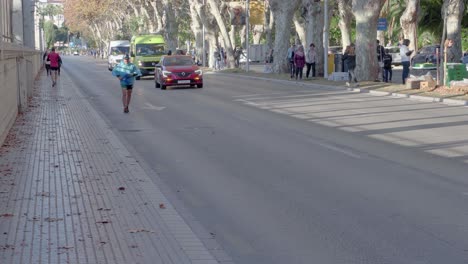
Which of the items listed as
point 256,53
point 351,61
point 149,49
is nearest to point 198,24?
point 149,49

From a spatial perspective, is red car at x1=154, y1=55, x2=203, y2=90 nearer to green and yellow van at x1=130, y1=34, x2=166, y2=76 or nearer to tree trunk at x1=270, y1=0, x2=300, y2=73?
tree trunk at x1=270, y1=0, x2=300, y2=73

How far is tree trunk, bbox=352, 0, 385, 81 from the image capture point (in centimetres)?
3288

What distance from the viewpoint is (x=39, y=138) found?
15.9m

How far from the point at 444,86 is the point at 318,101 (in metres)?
5.36

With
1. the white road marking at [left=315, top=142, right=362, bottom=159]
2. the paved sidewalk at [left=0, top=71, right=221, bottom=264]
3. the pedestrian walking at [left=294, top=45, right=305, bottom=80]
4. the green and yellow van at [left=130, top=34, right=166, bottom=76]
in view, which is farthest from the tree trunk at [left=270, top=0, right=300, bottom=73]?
the white road marking at [left=315, top=142, right=362, bottom=159]

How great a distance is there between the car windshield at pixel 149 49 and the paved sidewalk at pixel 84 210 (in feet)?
112

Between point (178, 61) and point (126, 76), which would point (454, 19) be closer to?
point (178, 61)

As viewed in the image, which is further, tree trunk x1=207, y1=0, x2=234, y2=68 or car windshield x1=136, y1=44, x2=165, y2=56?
tree trunk x1=207, y1=0, x2=234, y2=68

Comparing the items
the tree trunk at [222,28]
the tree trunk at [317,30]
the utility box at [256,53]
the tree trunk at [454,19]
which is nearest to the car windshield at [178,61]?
the tree trunk at [317,30]

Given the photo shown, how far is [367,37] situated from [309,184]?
23673 mm

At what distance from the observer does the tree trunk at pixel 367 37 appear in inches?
1294

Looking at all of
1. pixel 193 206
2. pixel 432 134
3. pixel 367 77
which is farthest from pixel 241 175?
pixel 367 77

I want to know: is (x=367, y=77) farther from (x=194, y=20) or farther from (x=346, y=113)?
(x=194, y=20)

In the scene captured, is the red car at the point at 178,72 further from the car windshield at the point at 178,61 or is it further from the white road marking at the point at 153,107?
the white road marking at the point at 153,107
